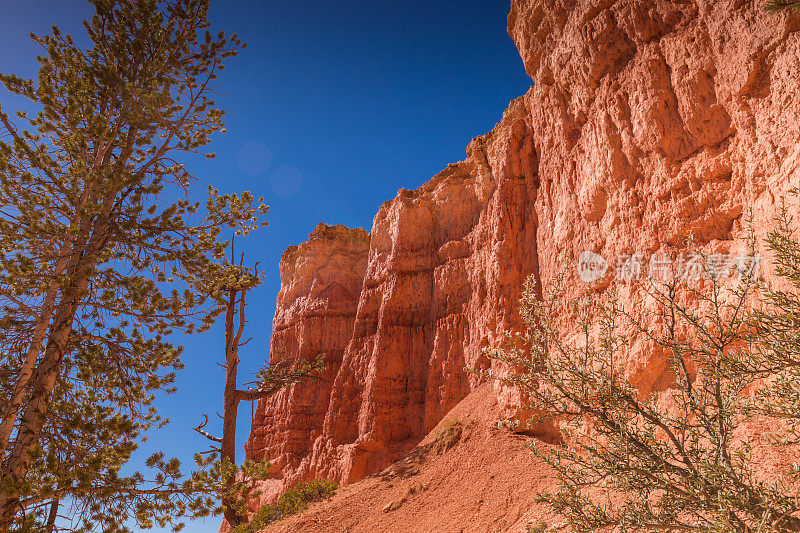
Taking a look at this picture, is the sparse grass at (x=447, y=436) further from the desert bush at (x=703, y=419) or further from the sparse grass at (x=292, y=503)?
the desert bush at (x=703, y=419)

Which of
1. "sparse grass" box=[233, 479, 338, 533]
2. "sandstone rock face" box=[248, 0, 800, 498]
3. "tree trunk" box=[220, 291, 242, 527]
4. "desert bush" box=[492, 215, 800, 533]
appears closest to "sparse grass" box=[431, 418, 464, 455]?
"sandstone rock face" box=[248, 0, 800, 498]

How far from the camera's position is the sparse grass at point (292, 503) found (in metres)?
16.8

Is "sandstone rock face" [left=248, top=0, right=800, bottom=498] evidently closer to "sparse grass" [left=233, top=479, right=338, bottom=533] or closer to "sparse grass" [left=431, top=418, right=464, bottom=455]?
"sparse grass" [left=431, top=418, right=464, bottom=455]

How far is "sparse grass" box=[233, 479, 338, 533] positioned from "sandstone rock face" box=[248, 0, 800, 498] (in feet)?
8.25

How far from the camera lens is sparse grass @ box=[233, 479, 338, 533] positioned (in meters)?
16.8

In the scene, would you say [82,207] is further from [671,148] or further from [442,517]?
[671,148]

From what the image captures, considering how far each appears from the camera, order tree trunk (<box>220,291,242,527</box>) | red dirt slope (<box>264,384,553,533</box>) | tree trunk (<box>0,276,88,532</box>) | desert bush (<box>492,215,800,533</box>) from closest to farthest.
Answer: desert bush (<box>492,215,800,533</box>)
tree trunk (<box>0,276,88,532</box>)
red dirt slope (<box>264,384,553,533</box>)
tree trunk (<box>220,291,242,527</box>)

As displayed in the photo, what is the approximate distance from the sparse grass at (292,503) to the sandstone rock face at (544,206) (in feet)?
8.25

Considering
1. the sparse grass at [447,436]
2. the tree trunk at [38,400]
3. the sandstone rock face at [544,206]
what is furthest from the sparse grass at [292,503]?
the tree trunk at [38,400]

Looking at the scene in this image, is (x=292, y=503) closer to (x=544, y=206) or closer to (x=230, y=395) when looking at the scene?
(x=230, y=395)

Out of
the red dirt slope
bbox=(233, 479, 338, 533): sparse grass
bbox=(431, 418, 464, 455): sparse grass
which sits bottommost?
bbox=(233, 479, 338, 533): sparse grass

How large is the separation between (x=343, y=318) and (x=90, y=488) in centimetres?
2547

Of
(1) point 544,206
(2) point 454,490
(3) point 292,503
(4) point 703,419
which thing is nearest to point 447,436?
(2) point 454,490

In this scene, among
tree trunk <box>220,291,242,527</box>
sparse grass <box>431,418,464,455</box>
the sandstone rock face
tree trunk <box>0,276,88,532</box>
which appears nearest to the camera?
tree trunk <box>0,276,88,532</box>
